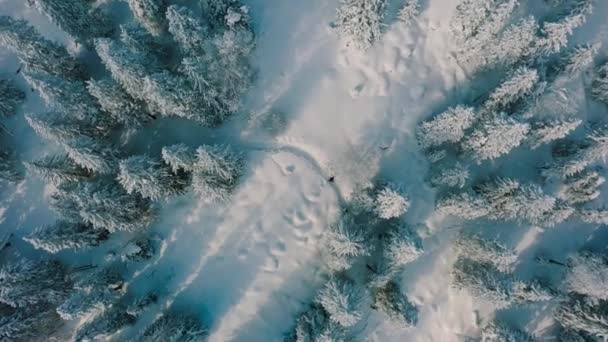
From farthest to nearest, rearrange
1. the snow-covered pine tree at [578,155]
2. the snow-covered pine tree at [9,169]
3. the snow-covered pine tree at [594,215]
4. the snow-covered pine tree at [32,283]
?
the snow-covered pine tree at [9,169]
the snow-covered pine tree at [594,215]
the snow-covered pine tree at [578,155]
the snow-covered pine tree at [32,283]

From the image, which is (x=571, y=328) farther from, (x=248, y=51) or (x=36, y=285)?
(x=36, y=285)

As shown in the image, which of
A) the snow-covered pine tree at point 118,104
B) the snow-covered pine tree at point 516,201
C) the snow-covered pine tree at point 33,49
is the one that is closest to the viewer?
the snow-covered pine tree at point 118,104

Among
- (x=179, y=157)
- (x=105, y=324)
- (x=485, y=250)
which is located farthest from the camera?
(x=485, y=250)

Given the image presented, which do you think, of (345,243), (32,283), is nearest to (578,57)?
(345,243)

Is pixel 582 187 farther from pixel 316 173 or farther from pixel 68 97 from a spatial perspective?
pixel 68 97

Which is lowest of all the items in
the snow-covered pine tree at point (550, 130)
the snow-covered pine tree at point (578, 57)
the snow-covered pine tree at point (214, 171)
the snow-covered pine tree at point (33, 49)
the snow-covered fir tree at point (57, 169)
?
the snow-covered pine tree at point (550, 130)

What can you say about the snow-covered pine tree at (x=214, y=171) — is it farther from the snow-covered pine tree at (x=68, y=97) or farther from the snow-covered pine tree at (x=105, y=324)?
the snow-covered pine tree at (x=105, y=324)

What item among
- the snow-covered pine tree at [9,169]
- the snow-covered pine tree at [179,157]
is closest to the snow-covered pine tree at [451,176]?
the snow-covered pine tree at [179,157]
